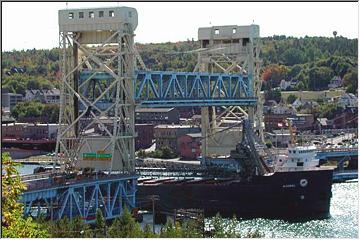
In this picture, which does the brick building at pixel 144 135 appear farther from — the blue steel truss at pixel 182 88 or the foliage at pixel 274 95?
the blue steel truss at pixel 182 88

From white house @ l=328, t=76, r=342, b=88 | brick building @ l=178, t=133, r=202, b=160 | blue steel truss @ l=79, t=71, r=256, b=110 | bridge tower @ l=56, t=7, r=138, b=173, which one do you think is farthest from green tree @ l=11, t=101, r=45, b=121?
bridge tower @ l=56, t=7, r=138, b=173

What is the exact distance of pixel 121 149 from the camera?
102ft

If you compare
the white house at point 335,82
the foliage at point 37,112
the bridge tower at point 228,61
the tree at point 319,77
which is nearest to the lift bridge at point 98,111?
the bridge tower at point 228,61

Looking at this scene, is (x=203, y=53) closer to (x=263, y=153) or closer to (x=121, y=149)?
(x=263, y=153)

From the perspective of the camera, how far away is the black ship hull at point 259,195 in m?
35.3

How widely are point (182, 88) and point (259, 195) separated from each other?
15.9 feet

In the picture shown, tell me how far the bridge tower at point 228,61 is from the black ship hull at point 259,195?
16.7 ft

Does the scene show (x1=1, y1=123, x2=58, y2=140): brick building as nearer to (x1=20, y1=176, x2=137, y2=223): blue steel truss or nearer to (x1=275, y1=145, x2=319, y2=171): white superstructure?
(x1=275, y1=145, x2=319, y2=171): white superstructure

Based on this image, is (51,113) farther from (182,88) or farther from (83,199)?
(83,199)

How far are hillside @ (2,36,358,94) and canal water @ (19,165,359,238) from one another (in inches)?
1884

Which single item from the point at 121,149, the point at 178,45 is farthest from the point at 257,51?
the point at 178,45

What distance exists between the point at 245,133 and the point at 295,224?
539 centimetres

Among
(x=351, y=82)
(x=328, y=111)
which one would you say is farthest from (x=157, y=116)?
(x=351, y=82)

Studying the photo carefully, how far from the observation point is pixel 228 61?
41.2 metres
